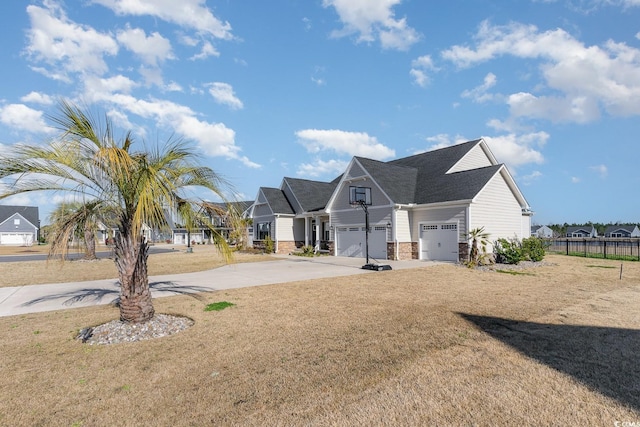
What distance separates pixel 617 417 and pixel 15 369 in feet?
23.8

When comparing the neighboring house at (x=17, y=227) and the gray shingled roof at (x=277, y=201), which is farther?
the neighboring house at (x=17, y=227)

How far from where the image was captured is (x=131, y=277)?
6508mm

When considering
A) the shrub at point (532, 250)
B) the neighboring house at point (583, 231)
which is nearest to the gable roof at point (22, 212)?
the shrub at point (532, 250)

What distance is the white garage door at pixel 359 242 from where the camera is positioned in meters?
21.5

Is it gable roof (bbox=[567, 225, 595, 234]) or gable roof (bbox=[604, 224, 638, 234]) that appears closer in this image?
gable roof (bbox=[604, 224, 638, 234])

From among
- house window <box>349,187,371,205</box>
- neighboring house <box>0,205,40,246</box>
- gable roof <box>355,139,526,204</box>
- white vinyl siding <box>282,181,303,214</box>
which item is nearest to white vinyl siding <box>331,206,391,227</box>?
house window <box>349,187,371,205</box>

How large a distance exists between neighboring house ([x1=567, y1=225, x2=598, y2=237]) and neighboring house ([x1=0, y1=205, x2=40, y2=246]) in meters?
109

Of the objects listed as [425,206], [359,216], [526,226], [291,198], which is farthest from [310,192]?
[526,226]

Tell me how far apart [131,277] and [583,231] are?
98.6 meters

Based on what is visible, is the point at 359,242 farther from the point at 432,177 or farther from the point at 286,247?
the point at 286,247

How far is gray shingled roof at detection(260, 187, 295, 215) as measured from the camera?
29.7m

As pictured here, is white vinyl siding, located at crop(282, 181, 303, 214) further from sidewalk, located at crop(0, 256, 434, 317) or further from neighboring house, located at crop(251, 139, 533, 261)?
sidewalk, located at crop(0, 256, 434, 317)

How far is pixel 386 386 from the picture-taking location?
13.4 feet

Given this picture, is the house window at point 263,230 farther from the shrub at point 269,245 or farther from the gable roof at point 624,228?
the gable roof at point 624,228
